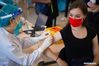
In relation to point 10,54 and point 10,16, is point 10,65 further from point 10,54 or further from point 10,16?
point 10,16

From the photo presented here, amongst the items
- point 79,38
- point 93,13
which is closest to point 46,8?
point 93,13

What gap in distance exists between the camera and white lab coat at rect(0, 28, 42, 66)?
1952 mm

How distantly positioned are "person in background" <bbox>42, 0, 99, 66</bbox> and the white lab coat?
275 millimetres

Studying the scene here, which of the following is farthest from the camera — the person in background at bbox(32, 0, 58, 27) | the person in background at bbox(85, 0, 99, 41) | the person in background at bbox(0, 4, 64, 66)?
the person in background at bbox(32, 0, 58, 27)

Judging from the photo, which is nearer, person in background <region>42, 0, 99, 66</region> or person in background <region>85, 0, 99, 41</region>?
person in background <region>42, 0, 99, 66</region>

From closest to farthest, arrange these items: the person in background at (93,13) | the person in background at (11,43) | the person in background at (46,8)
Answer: the person in background at (11,43), the person in background at (93,13), the person in background at (46,8)

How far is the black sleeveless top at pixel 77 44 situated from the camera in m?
2.02

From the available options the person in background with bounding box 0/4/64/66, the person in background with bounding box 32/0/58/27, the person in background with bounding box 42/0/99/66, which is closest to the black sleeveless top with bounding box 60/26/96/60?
the person in background with bounding box 42/0/99/66

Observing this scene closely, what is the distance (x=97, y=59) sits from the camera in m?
2.15

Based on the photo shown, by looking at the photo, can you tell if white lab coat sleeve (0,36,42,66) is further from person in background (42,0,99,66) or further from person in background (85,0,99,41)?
person in background (85,0,99,41)

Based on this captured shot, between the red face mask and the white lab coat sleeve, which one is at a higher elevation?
the red face mask

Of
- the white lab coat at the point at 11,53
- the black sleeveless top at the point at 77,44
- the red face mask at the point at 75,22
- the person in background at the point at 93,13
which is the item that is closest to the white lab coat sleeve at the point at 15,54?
the white lab coat at the point at 11,53

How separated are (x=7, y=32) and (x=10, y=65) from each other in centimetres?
30

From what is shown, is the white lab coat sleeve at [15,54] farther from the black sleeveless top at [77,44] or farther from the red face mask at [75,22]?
the red face mask at [75,22]
